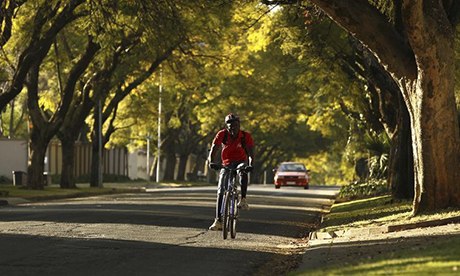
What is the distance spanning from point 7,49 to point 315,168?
8236 centimetres

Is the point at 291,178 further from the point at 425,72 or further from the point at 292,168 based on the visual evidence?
the point at 425,72

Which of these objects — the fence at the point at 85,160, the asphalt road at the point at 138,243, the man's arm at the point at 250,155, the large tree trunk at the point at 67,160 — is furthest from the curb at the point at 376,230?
the fence at the point at 85,160

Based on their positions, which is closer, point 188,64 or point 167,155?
point 188,64

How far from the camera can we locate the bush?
112 ft

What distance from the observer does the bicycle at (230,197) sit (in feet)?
51.5

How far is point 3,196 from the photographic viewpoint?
32.4 meters

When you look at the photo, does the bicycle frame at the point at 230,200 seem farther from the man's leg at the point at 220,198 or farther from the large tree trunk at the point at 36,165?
the large tree trunk at the point at 36,165

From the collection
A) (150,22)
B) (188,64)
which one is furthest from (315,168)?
(150,22)

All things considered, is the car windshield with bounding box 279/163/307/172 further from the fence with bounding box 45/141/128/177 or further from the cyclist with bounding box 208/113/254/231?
the cyclist with bounding box 208/113/254/231

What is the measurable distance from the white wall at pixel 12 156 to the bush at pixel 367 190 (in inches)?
712

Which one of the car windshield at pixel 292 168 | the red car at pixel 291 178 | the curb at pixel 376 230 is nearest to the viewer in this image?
the curb at pixel 376 230

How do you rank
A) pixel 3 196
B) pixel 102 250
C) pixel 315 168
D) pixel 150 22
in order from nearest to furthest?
pixel 102 250 < pixel 150 22 < pixel 3 196 < pixel 315 168

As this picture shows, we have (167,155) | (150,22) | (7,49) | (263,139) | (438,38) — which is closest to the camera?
(438,38)

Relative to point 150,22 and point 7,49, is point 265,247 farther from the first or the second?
point 7,49
